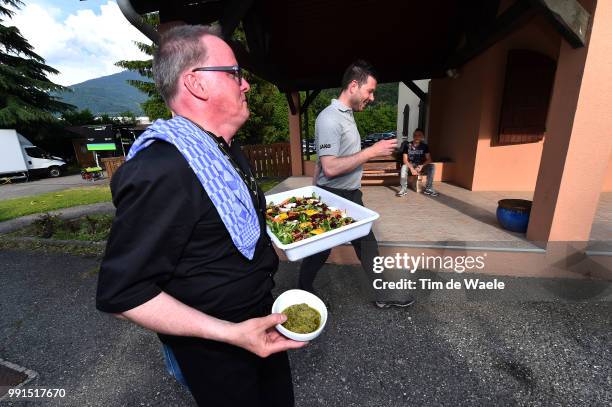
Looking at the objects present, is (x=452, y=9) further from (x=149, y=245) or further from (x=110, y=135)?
(x=110, y=135)

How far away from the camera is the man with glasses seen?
0.79 metres

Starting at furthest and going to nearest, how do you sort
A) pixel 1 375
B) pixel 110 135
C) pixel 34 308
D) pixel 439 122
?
pixel 110 135 < pixel 439 122 < pixel 34 308 < pixel 1 375

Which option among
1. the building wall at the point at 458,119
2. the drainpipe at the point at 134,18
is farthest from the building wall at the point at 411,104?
the drainpipe at the point at 134,18

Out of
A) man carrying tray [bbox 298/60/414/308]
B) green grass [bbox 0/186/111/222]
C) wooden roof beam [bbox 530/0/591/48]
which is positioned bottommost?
green grass [bbox 0/186/111/222]

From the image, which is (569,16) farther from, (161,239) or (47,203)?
(47,203)

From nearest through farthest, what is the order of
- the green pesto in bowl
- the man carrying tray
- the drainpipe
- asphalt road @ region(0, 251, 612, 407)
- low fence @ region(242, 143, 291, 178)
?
the green pesto in bowl, asphalt road @ region(0, 251, 612, 407), the man carrying tray, the drainpipe, low fence @ region(242, 143, 291, 178)

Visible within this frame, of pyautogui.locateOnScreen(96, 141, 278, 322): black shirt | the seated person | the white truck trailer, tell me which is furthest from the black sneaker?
the white truck trailer

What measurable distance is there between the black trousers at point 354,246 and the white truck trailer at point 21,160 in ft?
71.5

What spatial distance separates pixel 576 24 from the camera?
260cm

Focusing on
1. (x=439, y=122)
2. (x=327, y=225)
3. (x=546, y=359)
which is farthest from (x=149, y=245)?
(x=439, y=122)

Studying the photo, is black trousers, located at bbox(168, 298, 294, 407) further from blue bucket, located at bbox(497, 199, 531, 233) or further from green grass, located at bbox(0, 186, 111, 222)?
green grass, located at bbox(0, 186, 111, 222)

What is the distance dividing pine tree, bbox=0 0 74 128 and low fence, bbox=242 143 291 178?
18005mm

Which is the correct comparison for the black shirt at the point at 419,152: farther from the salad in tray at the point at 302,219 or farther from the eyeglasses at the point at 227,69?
the eyeglasses at the point at 227,69

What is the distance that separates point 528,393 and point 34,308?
511 cm
